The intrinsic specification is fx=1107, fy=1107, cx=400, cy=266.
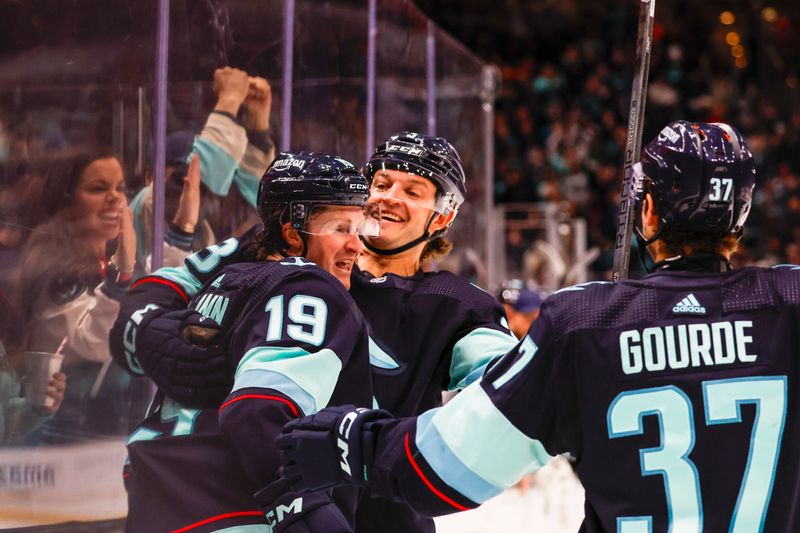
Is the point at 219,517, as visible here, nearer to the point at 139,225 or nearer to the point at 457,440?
the point at 457,440

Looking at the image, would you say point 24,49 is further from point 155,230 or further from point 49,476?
point 49,476

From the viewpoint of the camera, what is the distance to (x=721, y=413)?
4.78ft

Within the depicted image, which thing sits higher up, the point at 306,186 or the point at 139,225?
the point at 306,186

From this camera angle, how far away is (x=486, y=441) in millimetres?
1548

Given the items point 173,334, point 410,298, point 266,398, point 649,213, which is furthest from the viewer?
point 410,298

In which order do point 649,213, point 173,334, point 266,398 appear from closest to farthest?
point 649,213
point 266,398
point 173,334

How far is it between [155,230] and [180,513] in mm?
837

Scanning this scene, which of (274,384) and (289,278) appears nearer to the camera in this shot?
(274,384)

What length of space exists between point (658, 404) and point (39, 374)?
4.26 ft

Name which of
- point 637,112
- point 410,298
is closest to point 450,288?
point 410,298

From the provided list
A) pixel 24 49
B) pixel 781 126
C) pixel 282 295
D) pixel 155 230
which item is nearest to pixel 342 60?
pixel 155 230

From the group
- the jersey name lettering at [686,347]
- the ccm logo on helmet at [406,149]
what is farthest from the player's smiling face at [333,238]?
the jersey name lettering at [686,347]

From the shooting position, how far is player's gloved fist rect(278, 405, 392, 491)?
162 centimetres

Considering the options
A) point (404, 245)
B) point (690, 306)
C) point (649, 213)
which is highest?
point (649, 213)
